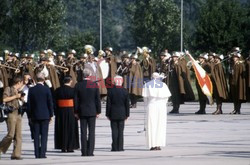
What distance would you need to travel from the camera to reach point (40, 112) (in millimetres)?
24031

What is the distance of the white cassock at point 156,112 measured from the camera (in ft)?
83.9

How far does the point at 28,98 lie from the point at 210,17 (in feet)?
153

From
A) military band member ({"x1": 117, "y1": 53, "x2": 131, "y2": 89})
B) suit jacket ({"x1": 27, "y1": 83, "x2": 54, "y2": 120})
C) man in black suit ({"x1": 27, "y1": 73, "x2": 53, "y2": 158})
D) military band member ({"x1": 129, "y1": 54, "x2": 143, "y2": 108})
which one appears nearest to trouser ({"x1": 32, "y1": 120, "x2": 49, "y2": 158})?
man in black suit ({"x1": 27, "y1": 73, "x2": 53, "y2": 158})

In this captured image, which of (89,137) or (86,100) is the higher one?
(86,100)

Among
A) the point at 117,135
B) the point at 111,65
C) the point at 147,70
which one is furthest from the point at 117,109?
the point at 147,70

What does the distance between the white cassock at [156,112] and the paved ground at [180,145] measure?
300 mm

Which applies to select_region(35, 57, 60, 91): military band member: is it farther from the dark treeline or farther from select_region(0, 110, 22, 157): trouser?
the dark treeline

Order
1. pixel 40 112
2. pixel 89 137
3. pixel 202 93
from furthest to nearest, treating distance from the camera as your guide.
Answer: pixel 202 93, pixel 89 137, pixel 40 112

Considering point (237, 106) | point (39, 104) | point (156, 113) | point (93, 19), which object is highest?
point (93, 19)

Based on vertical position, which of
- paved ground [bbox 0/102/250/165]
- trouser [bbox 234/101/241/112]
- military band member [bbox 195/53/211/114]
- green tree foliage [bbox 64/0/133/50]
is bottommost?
paved ground [bbox 0/102/250/165]

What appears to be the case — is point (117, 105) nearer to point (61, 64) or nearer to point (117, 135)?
point (117, 135)

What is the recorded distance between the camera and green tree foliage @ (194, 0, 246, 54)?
2719 inches

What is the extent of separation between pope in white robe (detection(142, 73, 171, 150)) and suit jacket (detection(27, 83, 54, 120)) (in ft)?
8.13

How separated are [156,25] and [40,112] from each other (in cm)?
6338
